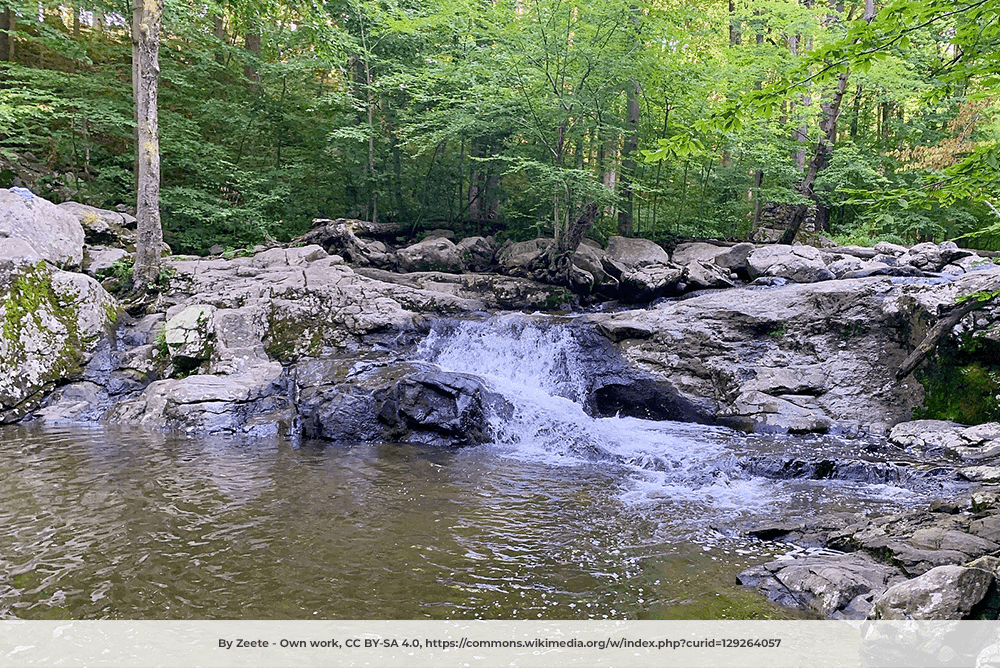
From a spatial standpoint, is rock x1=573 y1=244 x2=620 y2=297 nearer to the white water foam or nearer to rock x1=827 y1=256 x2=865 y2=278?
the white water foam

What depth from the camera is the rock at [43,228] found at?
10.8 metres

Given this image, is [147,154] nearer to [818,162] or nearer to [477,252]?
[477,252]

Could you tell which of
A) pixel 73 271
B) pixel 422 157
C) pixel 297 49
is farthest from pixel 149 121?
pixel 297 49

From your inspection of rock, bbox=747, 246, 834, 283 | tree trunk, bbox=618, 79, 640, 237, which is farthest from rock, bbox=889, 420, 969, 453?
tree trunk, bbox=618, 79, 640, 237

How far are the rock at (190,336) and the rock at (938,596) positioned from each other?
10.1m

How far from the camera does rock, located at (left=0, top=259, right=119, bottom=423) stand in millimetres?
9227

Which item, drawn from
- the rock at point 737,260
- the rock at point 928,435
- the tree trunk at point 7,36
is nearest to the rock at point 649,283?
the rock at point 737,260

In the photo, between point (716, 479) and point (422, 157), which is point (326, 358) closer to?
point (716, 479)

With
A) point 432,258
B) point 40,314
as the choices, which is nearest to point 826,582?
point 40,314

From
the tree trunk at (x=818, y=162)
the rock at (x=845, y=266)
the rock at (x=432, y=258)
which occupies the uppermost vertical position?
the tree trunk at (x=818, y=162)

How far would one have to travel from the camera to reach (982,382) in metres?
7.91

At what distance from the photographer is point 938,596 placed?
3.00 meters

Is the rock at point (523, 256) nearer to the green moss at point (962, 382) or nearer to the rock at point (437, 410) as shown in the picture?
the rock at point (437, 410)

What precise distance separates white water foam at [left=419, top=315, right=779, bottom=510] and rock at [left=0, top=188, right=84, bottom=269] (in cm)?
728
